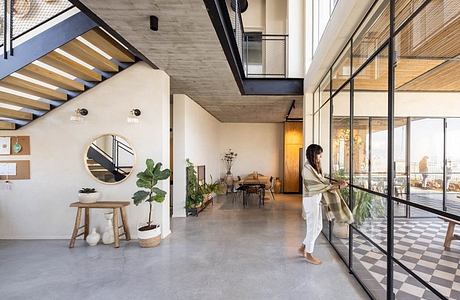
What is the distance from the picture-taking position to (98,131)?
15.0 feet

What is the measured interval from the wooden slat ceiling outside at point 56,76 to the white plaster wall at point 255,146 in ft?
21.5

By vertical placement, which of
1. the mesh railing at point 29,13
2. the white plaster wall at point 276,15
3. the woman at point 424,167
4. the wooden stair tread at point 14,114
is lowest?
the woman at point 424,167

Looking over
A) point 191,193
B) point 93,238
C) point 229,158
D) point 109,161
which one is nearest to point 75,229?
point 93,238

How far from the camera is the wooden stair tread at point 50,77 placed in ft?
11.9

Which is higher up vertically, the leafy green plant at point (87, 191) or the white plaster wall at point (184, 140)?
the white plaster wall at point (184, 140)

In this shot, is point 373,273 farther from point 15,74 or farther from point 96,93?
point 15,74

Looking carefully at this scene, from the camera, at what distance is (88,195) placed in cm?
421

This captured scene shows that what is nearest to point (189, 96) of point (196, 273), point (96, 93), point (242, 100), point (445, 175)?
point (242, 100)

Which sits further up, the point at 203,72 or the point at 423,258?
the point at 203,72

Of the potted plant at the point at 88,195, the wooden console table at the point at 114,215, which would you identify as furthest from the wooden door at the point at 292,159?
the potted plant at the point at 88,195

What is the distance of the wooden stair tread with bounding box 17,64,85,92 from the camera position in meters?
3.63

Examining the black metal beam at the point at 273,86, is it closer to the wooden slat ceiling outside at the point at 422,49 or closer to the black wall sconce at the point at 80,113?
the wooden slat ceiling outside at the point at 422,49

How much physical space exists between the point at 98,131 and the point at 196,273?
3028 mm

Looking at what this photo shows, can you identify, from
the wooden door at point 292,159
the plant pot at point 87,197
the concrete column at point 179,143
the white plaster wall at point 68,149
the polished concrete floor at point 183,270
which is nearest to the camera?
the polished concrete floor at point 183,270
